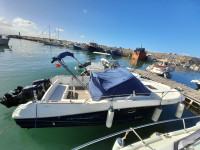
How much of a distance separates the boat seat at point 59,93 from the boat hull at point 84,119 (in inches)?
41.7

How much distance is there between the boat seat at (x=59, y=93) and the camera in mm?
5269

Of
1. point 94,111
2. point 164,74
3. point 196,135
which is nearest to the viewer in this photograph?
point 196,135

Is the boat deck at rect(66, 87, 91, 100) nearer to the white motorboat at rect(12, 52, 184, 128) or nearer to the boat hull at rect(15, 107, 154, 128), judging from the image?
the white motorboat at rect(12, 52, 184, 128)

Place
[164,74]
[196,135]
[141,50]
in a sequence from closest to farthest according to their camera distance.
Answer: [196,135] < [164,74] < [141,50]

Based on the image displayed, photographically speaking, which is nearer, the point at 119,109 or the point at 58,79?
the point at 119,109

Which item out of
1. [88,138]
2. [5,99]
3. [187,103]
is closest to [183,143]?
[88,138]

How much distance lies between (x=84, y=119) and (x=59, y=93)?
201 centimetres

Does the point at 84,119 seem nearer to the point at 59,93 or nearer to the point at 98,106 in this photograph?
the point at 98,106

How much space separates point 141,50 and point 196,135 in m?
35.8

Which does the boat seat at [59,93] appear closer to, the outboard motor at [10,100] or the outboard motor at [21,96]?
the outboard motor at [21,96]

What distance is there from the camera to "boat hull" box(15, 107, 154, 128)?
447 cm

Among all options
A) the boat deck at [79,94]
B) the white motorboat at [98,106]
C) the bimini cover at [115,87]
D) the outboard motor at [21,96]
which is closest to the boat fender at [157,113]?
the white motorboat at [98,106]

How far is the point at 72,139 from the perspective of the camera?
469 centimetres

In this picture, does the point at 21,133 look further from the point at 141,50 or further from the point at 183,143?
the point at 141,50
